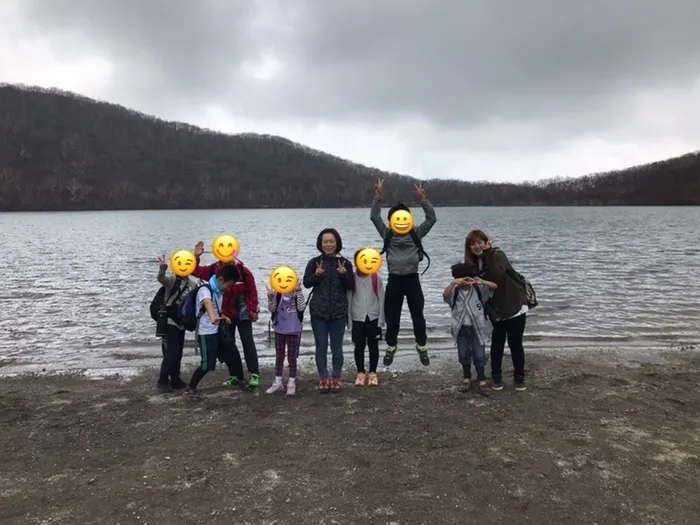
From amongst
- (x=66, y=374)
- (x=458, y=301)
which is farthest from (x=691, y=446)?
(x=66, y=374)

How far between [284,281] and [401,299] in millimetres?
2016

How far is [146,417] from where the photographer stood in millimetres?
6949

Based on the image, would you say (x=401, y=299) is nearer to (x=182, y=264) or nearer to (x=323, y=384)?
(x=323, y=384)

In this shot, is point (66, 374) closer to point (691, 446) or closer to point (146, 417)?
point (146, 417)

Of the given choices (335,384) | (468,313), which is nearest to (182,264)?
(335,384)

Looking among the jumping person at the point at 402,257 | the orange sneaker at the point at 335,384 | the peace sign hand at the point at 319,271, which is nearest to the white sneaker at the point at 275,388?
the orange sneaker at the point at 335,384

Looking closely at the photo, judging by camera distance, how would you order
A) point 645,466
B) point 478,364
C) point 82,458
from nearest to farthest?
point 645,466
point 82,458
point 478,364

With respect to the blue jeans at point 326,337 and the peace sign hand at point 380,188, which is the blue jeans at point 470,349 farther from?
the peace sign hand at point 380,188

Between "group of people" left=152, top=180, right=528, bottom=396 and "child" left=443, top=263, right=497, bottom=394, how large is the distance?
0.05 feet

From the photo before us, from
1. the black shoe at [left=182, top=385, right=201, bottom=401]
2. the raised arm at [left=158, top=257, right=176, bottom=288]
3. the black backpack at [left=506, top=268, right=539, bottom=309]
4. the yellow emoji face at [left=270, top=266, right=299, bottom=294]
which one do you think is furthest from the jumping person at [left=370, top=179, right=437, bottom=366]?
the raised arm at [left=158, top=257, right=176, bottom=288]

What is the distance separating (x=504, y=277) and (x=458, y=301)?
795 millimetres

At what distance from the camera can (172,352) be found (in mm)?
8023

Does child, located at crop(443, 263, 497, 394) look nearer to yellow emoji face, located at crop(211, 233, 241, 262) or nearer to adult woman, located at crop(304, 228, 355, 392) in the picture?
adult woman, located at crop(304, 228, 355, 392)

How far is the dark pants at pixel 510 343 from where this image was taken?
7.66 m
